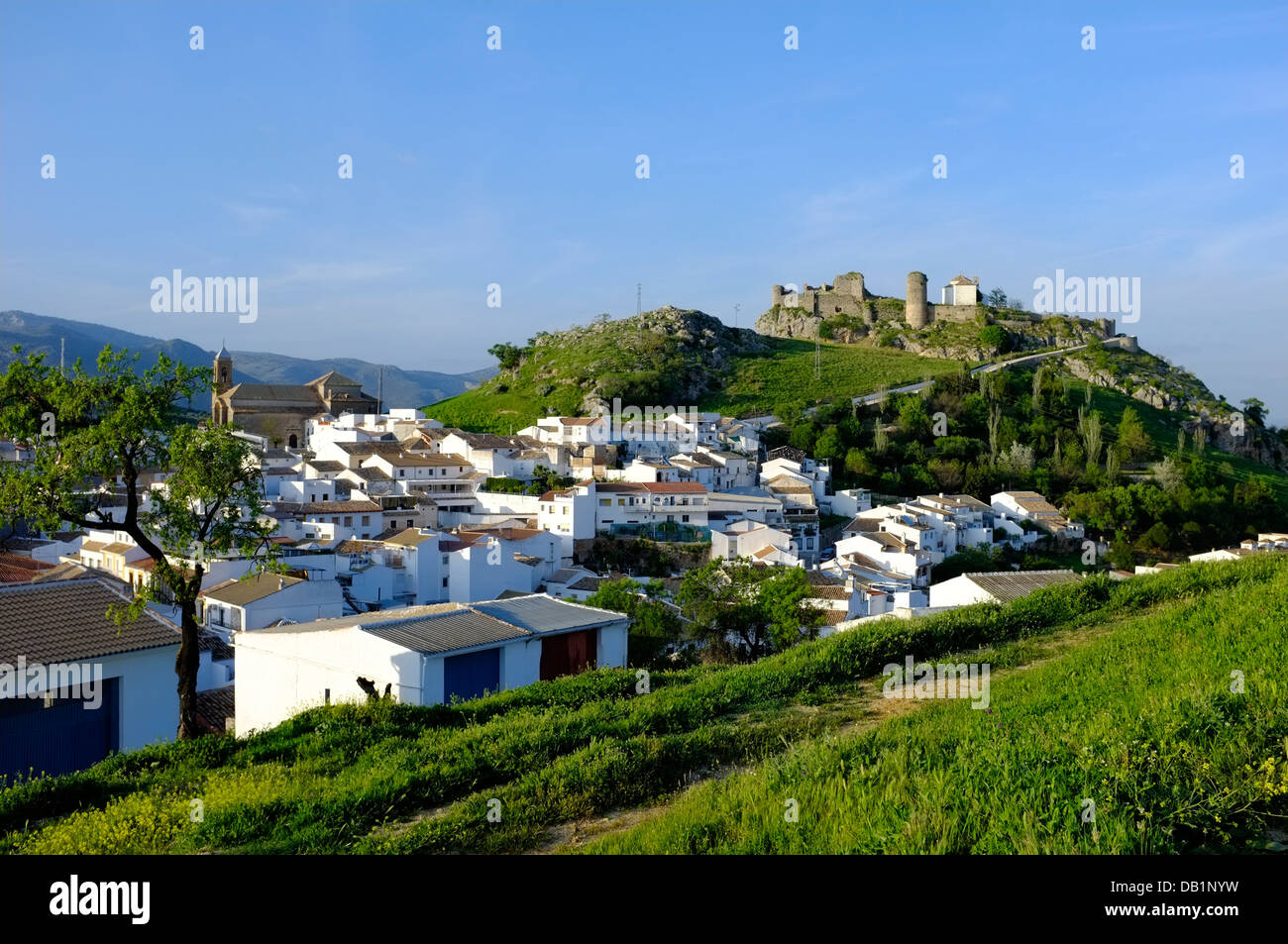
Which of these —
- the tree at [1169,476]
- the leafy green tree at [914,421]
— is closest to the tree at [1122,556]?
the tree at [1169,476]

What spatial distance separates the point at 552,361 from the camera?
77.8m

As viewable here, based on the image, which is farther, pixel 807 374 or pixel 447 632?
pixel 807 374

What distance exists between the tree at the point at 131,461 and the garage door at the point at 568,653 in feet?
12.9

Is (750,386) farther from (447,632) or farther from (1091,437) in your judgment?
(447,632)

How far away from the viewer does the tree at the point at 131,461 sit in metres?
10.3

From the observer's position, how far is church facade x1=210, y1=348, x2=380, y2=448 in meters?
67.6

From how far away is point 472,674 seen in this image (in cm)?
1177

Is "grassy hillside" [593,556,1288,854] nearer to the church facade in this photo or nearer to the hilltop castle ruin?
the church facade

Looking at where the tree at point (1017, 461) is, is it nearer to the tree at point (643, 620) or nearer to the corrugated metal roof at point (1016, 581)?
the tree at point (643, 620)

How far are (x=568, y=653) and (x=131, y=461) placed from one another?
5.95 m

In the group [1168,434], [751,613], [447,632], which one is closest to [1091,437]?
[1168,434]
